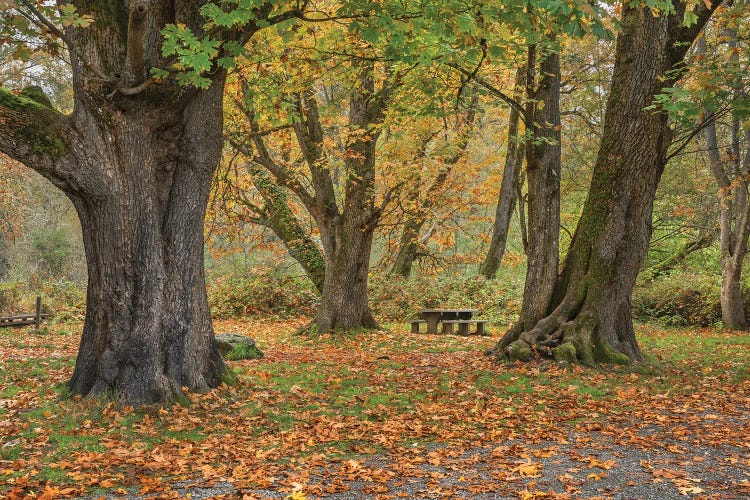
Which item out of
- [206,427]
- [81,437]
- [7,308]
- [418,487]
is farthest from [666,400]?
[7,308]

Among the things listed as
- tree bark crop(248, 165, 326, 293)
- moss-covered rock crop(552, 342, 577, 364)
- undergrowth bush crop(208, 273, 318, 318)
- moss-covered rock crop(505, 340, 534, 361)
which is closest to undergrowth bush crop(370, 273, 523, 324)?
undergrowth bush crop(208, 273, 318, 318)

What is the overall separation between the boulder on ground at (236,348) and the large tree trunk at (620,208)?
4.68 meters

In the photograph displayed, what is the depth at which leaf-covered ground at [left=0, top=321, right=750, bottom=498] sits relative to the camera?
17.4ft

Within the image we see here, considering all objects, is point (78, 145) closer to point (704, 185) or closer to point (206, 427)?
point (206, 427)

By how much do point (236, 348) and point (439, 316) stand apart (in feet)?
23.5

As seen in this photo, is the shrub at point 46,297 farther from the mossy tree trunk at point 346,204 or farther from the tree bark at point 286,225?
the mossy tree trunk at point 346,204

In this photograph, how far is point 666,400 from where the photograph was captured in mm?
8656

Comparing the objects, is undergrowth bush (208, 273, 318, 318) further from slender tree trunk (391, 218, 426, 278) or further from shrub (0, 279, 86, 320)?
shrub (0, 279, 86, 320)

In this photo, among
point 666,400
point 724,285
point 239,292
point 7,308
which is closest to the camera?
point 666,400

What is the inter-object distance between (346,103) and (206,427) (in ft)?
38.3

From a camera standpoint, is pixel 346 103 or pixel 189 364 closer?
pixel 189 364

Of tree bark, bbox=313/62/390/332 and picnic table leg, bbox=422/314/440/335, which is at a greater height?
tree bark, bbox=313/62/390/332

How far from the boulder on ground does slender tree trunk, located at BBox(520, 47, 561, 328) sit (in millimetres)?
5025

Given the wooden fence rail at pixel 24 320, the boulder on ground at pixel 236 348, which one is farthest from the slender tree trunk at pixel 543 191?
the wooden fence rail at pixel 24 320
